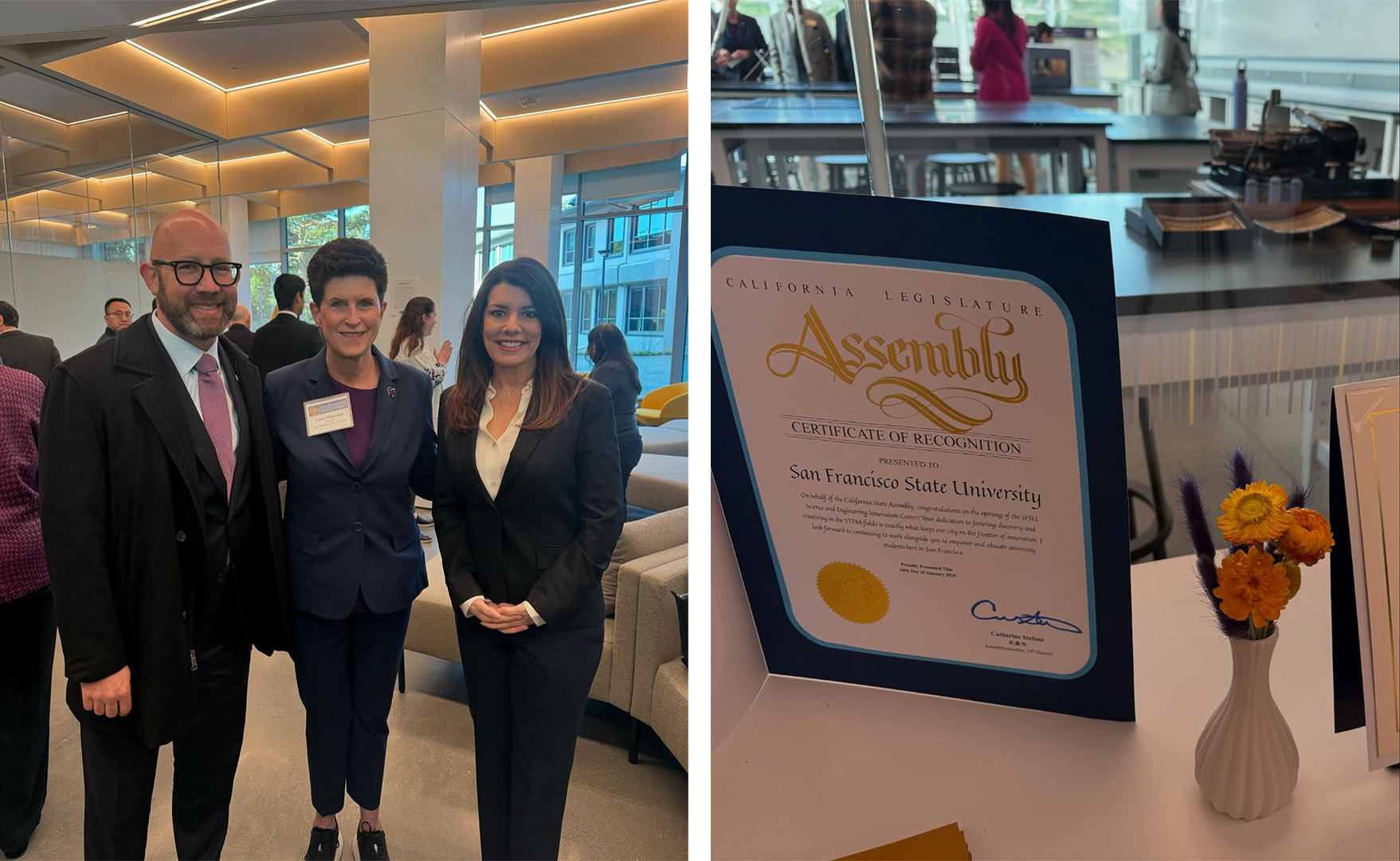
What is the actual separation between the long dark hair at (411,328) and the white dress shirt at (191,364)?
16 centimetres

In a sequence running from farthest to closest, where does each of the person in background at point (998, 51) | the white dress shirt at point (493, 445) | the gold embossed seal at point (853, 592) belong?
1. the person in background at point (998, 51)
2. the white dress shirt at point (493, 445)
3. the gold embossed seal at point (853, 592)

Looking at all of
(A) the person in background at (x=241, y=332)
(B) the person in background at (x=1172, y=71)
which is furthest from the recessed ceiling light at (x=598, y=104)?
(B) the person in background at (x=1172, y=71)

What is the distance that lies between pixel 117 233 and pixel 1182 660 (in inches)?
49.0

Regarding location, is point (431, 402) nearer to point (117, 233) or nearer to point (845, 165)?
point (117, 233)

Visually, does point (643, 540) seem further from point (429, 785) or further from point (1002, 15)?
point (1002, 15)

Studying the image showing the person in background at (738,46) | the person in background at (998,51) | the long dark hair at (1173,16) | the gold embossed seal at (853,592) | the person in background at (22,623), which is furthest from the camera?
the long dark hair at (1173,16)

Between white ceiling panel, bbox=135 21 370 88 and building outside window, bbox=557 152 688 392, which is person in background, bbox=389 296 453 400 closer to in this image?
building outside window, bbox=557 152 688 392

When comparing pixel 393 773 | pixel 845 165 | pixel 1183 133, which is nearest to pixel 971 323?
pixel 393 773

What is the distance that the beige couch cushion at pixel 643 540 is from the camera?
956 mm

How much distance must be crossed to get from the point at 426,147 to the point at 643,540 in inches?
22.3

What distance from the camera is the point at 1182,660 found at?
852mm

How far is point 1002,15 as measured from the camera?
95.7 inches

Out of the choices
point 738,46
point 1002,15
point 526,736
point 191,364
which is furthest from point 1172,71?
point 191,364

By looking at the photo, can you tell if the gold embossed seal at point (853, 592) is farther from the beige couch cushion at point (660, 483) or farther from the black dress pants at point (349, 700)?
the black dress pants at point (349, 700)
